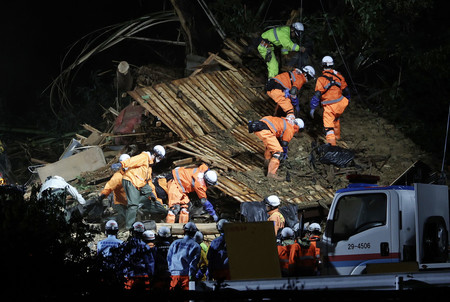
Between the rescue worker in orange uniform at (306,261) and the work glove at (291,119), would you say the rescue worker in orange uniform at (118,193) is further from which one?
the rescue worker in orange uniform at (306,261)

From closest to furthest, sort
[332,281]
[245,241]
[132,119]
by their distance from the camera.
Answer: [332,281], [245,241], [132,119]

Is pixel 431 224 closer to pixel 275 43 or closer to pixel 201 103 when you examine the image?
pixel 201 103

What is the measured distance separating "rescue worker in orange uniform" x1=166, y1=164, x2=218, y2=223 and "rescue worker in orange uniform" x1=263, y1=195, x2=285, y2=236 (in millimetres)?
1079

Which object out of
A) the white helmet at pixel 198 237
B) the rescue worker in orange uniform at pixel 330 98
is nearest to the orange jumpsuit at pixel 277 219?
the white helmet at pixel 198 237

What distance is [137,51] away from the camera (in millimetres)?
20797

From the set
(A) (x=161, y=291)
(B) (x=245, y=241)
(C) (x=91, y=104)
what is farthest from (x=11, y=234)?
(C) (x=91, y=104)

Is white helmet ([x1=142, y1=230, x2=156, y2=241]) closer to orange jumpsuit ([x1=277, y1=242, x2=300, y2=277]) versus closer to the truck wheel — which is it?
orange jumpsuit ([x1=277, y1=242, x2=300, y2=277])

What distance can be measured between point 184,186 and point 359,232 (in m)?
5.23

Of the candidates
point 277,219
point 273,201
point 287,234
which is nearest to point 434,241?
point 287,234

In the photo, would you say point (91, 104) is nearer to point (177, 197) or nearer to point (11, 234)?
point (177, 197)

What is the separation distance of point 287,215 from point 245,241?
5.84 metres

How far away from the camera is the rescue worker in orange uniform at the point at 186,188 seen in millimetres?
12625

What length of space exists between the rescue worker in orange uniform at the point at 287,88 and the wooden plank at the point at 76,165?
4079 mm

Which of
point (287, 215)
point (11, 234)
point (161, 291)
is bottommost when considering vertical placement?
point (161, 291)
